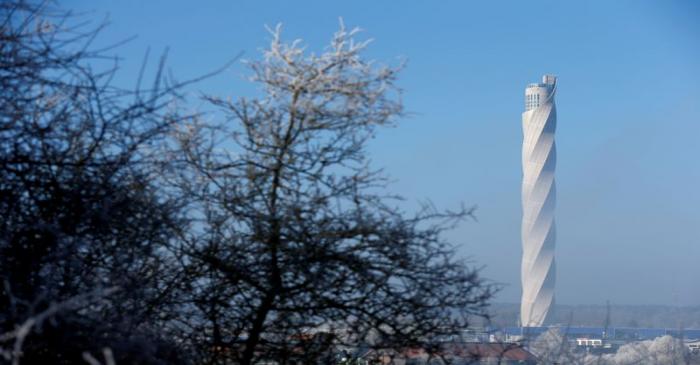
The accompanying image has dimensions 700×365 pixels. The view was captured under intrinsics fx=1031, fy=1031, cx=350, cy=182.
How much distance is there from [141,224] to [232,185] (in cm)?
99

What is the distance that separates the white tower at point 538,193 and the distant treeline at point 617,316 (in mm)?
65595

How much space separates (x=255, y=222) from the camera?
6652 millimetres

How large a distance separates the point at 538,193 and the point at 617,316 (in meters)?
76.2

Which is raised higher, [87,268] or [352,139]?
[352,139]

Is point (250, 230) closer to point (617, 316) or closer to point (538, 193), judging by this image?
point (617, 316)

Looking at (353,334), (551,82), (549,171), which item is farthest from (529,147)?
(353,334)

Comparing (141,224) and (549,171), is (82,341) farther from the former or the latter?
(549,171)

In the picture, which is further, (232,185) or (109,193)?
(232,185)

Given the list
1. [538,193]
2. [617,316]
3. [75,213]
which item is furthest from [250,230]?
[538,193]

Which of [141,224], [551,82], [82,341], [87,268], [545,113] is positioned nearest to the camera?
[82,341]

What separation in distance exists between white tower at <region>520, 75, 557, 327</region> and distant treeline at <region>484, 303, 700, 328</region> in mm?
65595

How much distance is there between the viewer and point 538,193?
89.1 meters

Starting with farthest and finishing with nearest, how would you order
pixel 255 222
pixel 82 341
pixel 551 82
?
1. pixel 551 82
2. pixel 255 222
3. pixel 82 341

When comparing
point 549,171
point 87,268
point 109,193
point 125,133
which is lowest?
point 87,268
